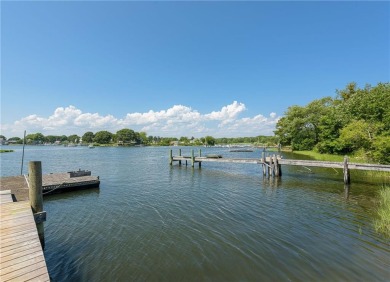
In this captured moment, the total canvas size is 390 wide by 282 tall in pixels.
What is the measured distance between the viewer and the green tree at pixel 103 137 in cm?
14738

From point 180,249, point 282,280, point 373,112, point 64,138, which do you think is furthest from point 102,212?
point 64,138

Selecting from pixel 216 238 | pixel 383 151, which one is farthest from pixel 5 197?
pixel 383 151

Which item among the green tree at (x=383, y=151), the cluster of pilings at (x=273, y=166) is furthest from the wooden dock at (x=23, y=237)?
the green tree at (x=383, y=151)

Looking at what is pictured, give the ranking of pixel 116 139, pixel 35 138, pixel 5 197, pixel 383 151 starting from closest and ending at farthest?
1. pixel 5 197
2. pixel 383 151
3. pixel 116 139
4. pixel 35 138

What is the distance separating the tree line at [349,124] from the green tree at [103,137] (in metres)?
127

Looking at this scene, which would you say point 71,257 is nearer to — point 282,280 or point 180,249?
point 180,249

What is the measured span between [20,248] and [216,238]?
19.7ft

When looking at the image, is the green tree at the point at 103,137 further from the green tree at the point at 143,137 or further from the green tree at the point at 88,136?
the green tree at the point at 143,137

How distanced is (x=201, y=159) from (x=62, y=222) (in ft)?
68.2

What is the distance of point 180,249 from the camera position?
715 cm

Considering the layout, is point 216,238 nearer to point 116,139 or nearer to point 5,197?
point 5,197

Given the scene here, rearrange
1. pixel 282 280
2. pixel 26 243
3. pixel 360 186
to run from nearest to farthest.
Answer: pixel 26 243
pixel 282 280
pixel 360 186

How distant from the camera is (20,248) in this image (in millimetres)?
4887

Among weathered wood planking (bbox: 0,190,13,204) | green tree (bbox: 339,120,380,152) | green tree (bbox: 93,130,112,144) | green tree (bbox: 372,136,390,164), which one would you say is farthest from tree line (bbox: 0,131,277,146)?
weathered wood planking (bbox: 0,190,13,204)
